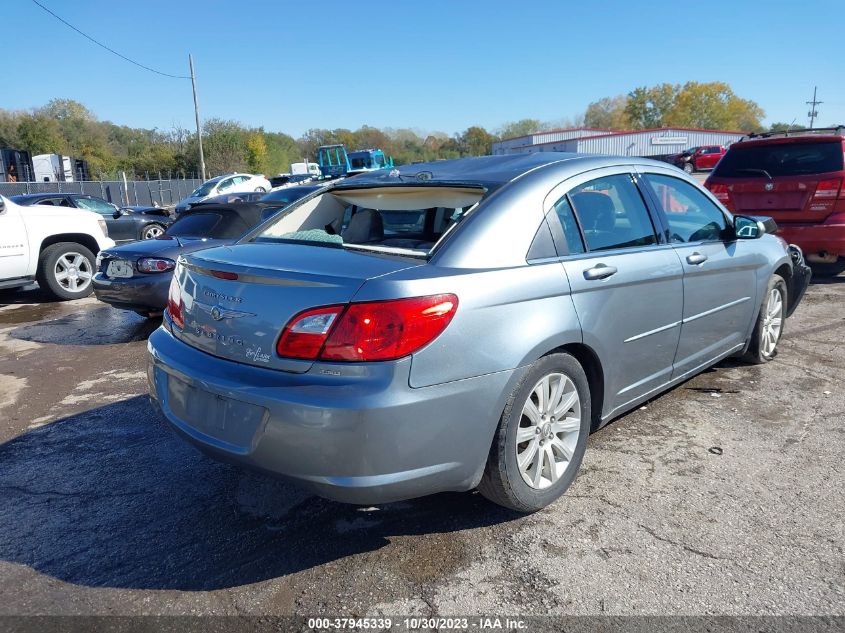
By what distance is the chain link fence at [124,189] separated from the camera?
34.3m

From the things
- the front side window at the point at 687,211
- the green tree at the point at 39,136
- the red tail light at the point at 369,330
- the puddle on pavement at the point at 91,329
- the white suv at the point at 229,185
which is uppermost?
the green tree at the point at 39,136

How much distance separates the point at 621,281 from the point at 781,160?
6.08 metres

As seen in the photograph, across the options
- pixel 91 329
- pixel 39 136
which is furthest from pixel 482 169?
pixel 39 136

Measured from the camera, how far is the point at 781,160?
316 inches

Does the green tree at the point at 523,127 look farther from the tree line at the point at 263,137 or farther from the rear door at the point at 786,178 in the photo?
the rear door at the point at 786,178

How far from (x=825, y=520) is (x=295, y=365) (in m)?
2.50

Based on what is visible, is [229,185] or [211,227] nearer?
[211,227]

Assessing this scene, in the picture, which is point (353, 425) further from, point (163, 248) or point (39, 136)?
point (39, 136)

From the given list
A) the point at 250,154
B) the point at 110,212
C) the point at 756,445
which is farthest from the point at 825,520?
the point at 250,154

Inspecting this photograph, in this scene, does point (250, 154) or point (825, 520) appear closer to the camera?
point (825, 520)

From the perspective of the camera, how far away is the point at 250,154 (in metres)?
59.3

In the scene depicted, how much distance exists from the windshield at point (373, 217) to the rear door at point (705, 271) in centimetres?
135

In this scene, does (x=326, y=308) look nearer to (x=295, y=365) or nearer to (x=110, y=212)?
(x=295, y=365)

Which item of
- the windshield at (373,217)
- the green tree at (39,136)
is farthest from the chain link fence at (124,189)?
the windshield at (373,217)
